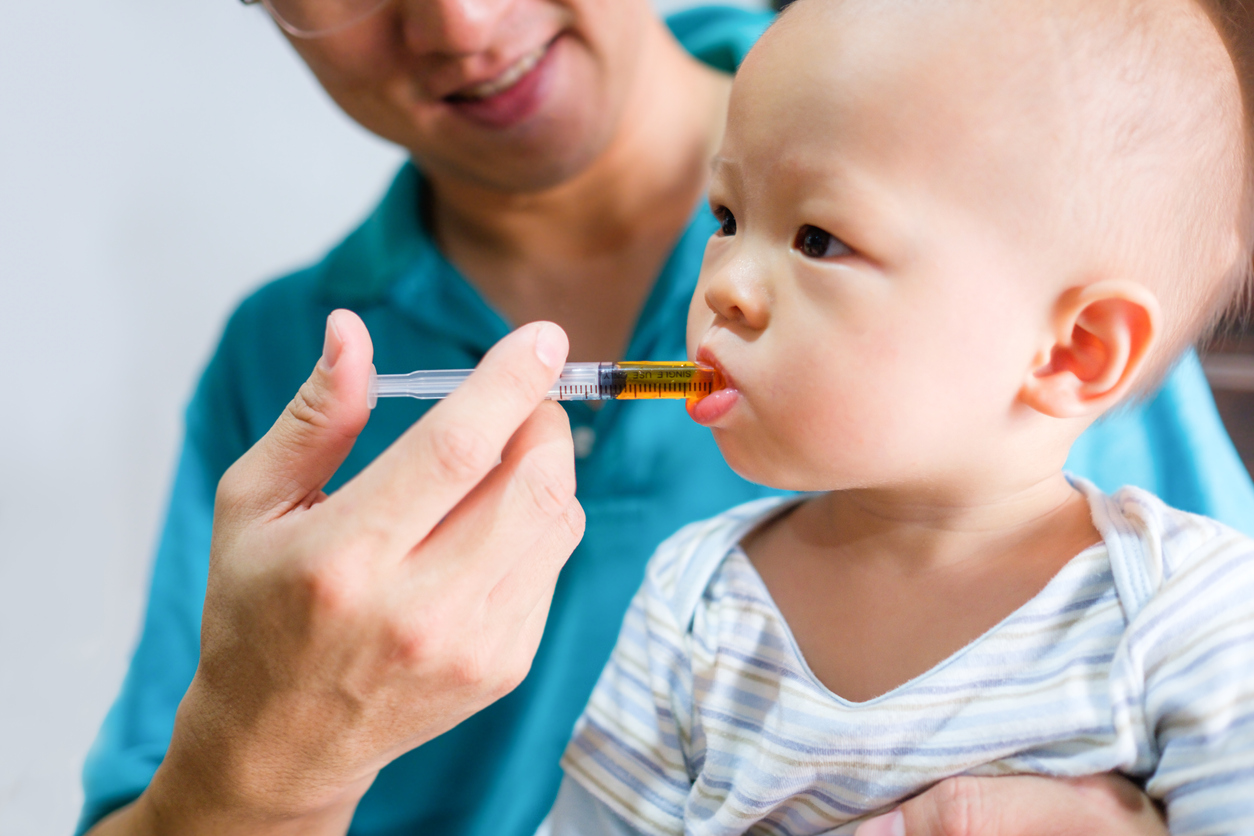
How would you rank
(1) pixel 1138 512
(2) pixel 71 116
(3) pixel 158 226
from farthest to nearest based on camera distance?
(3) pixel 158 226, (2) pixel 71 116, (1) pixel 1138 512

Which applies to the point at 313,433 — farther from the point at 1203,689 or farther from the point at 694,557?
the point at 1203,689

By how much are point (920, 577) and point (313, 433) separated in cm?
65

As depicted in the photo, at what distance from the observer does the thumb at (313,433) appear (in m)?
0.81

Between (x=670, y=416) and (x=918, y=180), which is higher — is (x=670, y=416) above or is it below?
below

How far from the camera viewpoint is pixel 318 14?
119 cm

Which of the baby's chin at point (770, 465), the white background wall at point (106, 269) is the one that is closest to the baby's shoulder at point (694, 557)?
the baby's chin at point (770, 465)

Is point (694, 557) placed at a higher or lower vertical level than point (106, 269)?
higher

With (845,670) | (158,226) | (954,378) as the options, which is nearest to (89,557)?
(158,226)

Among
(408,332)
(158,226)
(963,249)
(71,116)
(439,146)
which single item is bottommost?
(158,226)

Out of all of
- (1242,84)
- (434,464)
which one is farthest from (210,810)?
(1242,84)

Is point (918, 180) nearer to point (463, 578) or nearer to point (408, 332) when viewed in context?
point (463, 578)

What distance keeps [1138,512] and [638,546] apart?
0.66m

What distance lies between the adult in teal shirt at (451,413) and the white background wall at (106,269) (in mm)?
437

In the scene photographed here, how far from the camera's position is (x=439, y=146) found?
1.31 m
